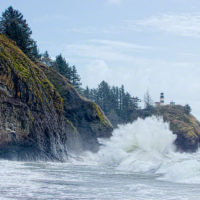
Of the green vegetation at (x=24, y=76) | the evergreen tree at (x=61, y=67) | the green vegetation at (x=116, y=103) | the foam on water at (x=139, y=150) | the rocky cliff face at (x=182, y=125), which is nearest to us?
the foam on water at (x=139, y=150)

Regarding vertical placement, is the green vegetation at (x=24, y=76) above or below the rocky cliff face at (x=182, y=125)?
above

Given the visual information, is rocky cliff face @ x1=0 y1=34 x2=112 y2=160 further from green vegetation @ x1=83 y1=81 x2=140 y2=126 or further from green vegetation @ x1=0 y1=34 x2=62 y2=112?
green vegetation @ x1=83 y1=81 x2=140 y2=126

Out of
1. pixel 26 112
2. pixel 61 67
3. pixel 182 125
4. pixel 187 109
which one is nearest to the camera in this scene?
pixel 26 112

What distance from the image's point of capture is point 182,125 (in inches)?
3807

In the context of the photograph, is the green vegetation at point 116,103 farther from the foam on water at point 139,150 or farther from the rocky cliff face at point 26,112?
the rocky cliff face at point 26,112

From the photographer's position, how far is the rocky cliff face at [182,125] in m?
87.4

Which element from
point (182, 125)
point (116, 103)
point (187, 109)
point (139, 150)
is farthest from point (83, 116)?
point (187, 109)

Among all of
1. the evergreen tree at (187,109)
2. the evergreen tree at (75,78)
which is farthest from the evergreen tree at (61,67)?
the evergreen tree at (187,109)

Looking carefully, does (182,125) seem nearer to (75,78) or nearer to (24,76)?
(75,78)

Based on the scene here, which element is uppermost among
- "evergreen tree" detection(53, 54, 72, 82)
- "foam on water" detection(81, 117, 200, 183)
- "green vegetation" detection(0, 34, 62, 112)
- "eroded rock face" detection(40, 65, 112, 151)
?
"evergreen tree" detection(53, 54, 72, 82)

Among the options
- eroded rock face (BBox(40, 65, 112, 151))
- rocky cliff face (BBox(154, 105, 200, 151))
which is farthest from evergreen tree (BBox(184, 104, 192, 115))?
eroded rock face (BBox(40, 65, 112, 151))

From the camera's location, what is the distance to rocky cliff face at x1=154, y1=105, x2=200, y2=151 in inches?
3442

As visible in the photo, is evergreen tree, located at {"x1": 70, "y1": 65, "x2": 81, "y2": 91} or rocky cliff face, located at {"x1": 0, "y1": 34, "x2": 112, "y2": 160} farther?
evergreen tree, located at {"x1": 70, "y1": 65, "x2": 81, "y2": 91}

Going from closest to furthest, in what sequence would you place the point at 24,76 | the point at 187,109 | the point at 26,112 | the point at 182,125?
the point at 26,112, the point at 24,76, the point at 182,125, the point at 187,109
